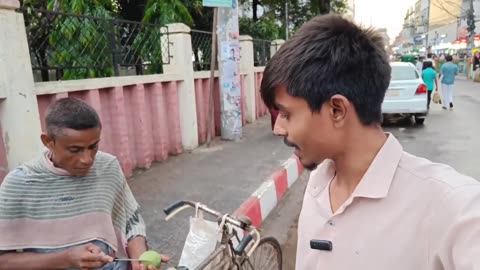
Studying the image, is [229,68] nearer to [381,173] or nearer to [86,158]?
[86,158]

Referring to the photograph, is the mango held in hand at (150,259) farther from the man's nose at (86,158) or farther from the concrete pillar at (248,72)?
the concrete pillar at (248,72)

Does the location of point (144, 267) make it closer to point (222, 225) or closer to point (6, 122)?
point (222, 225)

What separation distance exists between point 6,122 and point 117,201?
2.30 metres

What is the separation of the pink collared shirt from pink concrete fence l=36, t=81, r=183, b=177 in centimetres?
384

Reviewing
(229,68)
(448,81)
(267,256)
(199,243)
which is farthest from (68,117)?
(448,81)

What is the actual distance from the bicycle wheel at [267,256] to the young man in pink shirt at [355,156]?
1.82 metres

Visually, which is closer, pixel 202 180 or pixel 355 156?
pixel 355 156

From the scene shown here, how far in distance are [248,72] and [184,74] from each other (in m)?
3.35

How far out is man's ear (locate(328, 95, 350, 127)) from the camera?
3.17 ft

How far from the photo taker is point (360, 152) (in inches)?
40.6

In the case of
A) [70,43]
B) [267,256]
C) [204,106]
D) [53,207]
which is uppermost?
[70,43]

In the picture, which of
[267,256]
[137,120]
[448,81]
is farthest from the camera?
[448,81]

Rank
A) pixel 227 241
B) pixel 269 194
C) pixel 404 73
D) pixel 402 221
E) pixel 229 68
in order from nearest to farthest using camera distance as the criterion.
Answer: pixel 402 221, pixel 227 241, pixel 269 194, pixel 229 68, pixel 404 73

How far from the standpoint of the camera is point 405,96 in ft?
31.1
